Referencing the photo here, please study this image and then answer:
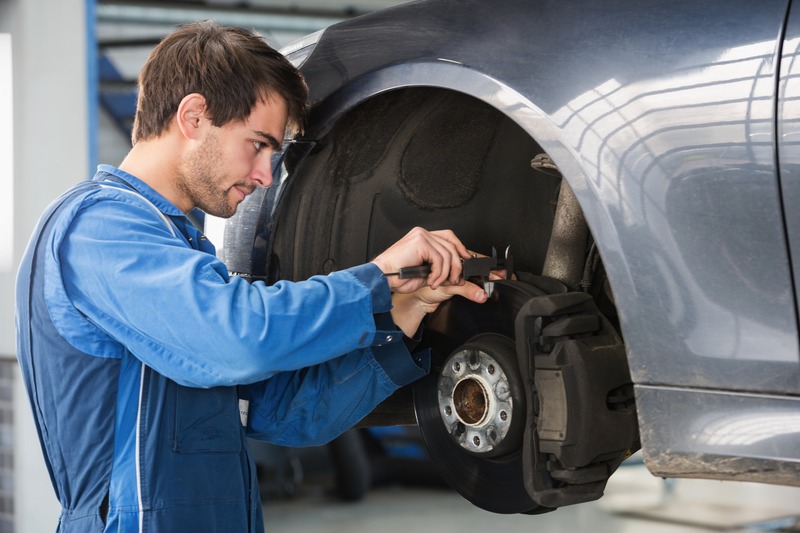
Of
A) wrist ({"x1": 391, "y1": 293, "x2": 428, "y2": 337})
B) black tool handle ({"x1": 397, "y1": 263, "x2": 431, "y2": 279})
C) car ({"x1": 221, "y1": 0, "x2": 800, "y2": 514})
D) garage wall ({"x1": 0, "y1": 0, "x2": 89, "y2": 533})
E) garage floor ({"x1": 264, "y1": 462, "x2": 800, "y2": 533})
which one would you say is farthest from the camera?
garage floor ({"x1": 264, "y1": 462, "x2": 800, "y2": 533})

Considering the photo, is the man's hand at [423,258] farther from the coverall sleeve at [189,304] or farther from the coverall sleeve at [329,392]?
the coverall sleeve at [329,392]

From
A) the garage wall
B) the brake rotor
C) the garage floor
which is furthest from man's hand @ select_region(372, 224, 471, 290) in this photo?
the garage floor

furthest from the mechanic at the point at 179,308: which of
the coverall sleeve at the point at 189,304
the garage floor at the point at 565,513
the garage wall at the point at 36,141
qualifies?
the garage floor at the point at 565,513

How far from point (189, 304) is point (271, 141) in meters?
0.34

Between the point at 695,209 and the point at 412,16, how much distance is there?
1.82 ft

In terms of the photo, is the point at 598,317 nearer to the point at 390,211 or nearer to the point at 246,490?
the point at 390,211

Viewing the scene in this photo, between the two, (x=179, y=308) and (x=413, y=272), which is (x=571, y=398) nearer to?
(x=413, y=272)

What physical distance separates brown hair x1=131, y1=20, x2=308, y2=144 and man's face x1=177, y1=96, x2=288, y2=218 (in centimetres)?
2

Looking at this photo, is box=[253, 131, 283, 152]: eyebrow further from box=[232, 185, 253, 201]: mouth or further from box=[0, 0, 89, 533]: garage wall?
box=[0, 0, 89, 533]: garage wall

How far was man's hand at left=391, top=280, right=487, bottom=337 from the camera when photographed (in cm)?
150

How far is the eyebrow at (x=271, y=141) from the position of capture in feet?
4.72

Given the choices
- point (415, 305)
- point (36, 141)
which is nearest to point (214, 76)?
point (415, 305)

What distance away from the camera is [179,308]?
122cm

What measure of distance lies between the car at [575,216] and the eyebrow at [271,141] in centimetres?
11
